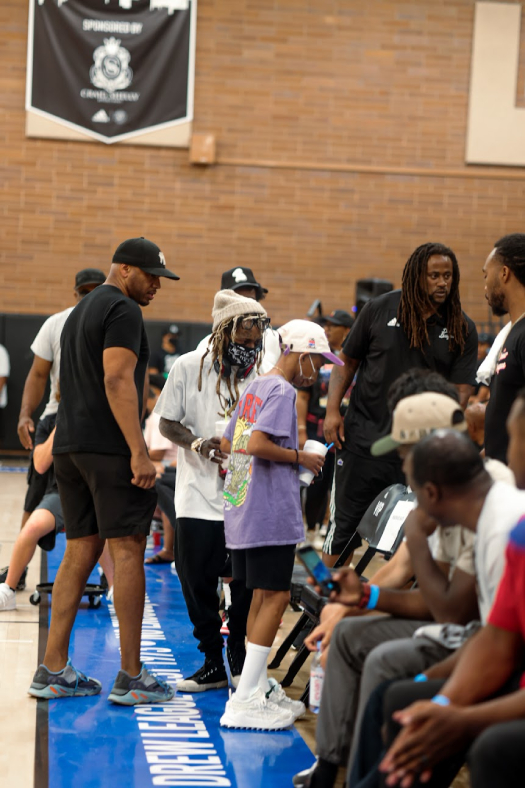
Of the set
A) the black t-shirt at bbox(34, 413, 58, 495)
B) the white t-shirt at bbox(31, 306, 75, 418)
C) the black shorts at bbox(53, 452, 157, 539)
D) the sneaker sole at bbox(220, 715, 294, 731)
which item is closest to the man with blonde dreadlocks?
the black shorts at bbox(53, 452, 157, 539)

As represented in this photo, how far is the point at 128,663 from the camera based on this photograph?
3801 mm

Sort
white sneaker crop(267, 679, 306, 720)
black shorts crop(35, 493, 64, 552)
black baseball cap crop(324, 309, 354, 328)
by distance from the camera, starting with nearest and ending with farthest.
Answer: white sneaker crop(267, 679, 306, 720)
black shorts crop(35, 493, 64, 552)
black baseball cap crop(324, 309, 354, 328)

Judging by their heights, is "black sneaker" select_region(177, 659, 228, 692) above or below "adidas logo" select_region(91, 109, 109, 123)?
below

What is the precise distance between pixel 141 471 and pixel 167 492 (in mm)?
2708

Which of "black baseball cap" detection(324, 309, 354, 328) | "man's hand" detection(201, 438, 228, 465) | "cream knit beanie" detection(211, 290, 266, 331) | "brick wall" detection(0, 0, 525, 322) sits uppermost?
"brick wall" detection(0, 0, 525, 322)

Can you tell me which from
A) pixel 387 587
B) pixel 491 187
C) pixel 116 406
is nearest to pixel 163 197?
pixel 491 187

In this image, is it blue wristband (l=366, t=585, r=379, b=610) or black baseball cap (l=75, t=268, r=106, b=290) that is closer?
blue wristband (l=366, t=585, r=379, b=610)

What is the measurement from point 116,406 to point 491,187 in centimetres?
1081

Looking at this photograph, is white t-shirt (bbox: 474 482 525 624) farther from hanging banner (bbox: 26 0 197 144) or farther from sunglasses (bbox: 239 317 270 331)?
hanging banner (bbox: 26 0 197 144)

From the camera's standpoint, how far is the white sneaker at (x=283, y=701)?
12.0ft

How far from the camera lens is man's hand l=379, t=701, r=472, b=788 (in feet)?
6.75

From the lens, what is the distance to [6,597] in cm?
509

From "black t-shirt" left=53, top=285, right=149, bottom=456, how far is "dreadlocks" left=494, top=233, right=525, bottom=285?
152 cm

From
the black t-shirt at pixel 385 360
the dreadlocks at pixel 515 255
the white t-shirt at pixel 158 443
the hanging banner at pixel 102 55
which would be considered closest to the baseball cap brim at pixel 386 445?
the dreadlocks at pixel 515 255
